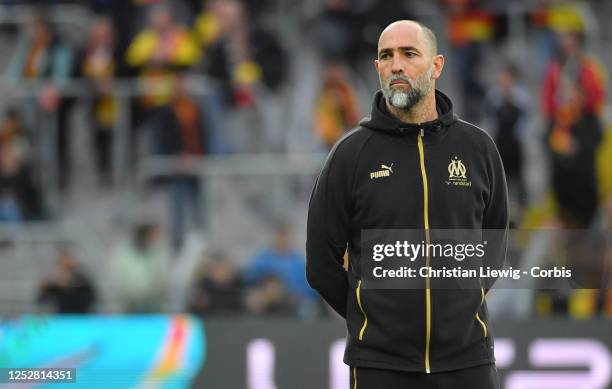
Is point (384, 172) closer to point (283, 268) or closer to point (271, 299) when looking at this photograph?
point (271, 299)

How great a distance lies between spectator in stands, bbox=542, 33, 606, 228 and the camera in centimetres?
1038

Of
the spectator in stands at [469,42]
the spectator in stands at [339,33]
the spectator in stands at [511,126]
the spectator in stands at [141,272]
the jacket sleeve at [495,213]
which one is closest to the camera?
the jacket sleeve at [495,213]

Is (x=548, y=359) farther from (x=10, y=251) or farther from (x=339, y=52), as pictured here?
(x=10, y=251)

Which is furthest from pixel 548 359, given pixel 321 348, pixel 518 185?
pixel 518 185

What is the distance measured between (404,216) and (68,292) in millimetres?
6226

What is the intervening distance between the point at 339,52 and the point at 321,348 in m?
3.83

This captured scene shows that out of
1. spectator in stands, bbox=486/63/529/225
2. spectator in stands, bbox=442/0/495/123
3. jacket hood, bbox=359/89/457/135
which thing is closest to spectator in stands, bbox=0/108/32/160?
spectator in stands, bbox=442/0/495/123

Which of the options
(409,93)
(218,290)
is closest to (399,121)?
(409,93)

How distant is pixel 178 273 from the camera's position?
10.5 m

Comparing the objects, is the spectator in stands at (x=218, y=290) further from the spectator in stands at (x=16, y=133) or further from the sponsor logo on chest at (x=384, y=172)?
the sponsor logo on chest at (x=384, y=172)

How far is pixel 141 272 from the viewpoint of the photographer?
1053cm

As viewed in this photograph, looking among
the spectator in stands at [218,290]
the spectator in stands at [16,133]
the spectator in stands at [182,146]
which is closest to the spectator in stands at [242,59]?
the spectator in stands at [182,146]

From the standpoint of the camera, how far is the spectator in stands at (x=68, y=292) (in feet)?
33.8

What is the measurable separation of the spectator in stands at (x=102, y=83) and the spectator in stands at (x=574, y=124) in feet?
13.5
